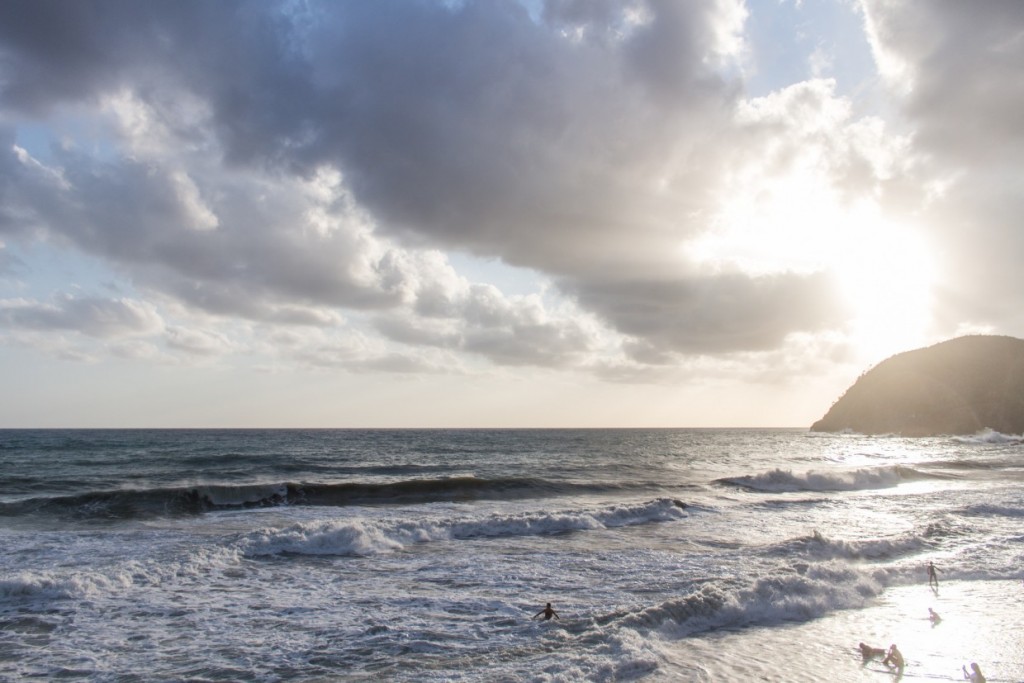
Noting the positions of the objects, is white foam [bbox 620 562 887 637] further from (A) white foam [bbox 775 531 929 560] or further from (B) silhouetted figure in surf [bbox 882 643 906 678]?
(A) white foam [bbox 775 531 929 560]

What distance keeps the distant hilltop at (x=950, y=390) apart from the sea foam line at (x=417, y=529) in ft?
360

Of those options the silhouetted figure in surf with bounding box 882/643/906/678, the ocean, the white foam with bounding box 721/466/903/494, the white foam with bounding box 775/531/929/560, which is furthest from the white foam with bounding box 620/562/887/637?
the white foam with bounding box 721/466/903/494

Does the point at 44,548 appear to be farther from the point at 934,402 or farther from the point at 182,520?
the point at 934,402

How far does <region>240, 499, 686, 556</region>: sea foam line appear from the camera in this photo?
21156 mm

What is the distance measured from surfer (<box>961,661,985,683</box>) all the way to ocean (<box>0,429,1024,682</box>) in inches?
Result: 16.7

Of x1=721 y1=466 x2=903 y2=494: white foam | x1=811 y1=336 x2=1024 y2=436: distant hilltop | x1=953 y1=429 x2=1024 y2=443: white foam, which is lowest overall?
x1=721 y1=466 x2=903 y2=494: white foam

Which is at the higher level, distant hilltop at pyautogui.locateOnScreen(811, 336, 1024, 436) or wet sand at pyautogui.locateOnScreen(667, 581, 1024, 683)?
distant hilltop at pyautogui.locateOnScreen(811, 336, 1024, 436)

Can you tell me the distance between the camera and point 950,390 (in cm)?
11594

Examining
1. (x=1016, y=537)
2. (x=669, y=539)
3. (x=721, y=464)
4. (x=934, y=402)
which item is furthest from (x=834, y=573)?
(x=934, y=402)

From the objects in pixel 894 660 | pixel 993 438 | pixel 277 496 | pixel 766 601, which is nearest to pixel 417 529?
pixel 766 601

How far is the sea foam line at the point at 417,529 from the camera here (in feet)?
69.4

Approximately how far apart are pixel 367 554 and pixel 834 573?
14026mm

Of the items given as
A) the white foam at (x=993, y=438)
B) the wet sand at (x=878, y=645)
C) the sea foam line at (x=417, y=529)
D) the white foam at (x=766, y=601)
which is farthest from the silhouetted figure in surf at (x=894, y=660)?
the white foam at (x=993, y=438)

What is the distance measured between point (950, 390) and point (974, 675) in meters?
128
